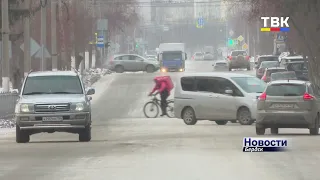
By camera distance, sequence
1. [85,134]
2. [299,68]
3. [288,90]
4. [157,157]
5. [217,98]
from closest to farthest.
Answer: [157,157], [85,134], [288,90], [217,98], [299,68]

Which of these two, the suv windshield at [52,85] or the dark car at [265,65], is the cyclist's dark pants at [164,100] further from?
the dark car at [265,65]

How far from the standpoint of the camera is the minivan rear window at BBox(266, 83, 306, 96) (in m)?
26.5

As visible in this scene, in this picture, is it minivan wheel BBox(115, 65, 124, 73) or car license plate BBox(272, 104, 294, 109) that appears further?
minivan wheel BBox(115, 65, 124, 73)

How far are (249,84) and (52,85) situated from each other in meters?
11.5

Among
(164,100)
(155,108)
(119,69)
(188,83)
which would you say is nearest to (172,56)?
(119,69)

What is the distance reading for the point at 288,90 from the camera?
87.1 feet

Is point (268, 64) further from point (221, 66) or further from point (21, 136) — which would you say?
point (21, 136)

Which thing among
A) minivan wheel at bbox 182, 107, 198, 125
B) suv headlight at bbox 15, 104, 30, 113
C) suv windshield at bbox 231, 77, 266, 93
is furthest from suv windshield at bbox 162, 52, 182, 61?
suv headlight at bbox 15, 104, 30, 113

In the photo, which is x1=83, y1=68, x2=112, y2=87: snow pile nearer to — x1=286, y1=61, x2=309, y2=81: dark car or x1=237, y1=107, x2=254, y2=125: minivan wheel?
x1=286, y1=61, x2=309, y2=81: dark car

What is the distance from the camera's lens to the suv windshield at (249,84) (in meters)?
33.8

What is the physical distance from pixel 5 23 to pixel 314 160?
2376cm

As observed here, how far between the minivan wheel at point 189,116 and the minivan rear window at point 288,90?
7693mm

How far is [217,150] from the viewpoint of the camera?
20719 mm

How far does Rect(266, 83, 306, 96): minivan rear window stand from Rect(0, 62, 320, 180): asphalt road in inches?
59.7
